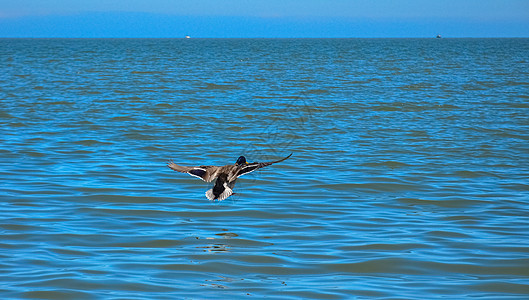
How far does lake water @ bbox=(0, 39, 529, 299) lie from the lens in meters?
6.45

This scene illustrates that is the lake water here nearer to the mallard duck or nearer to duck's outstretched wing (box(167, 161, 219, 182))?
the mallard duck

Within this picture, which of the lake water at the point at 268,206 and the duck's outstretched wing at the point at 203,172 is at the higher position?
the duck's outstretched wing at the point at 203,172

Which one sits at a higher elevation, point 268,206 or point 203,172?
point 203,172

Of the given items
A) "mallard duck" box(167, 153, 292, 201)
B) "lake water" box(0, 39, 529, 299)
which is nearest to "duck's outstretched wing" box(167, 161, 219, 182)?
"mallard duck" box(167, 153, 292, 201)

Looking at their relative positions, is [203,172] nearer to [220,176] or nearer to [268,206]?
[220,176]

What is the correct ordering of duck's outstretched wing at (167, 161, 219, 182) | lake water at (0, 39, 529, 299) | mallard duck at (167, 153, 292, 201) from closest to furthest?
lake water at (0, 39, 529, 299), mallard duck at (167, 153, 292, 201), duck's outstretched wing at (167, 161, 219, 182)

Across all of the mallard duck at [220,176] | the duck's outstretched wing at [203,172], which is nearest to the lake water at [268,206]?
the mallard duck at [220,176]

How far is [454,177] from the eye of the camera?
11695 millimetres

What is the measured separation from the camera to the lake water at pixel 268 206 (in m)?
6.45

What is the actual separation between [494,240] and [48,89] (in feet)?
79.0

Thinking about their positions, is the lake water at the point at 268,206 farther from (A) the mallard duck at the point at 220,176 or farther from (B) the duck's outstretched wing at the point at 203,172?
(B) the duck's outstretched wing at the point at 203,172

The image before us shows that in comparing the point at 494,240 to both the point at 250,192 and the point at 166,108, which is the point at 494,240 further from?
the point at 166,108

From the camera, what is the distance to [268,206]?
9500mm

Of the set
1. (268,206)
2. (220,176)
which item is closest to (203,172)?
(220,176)
